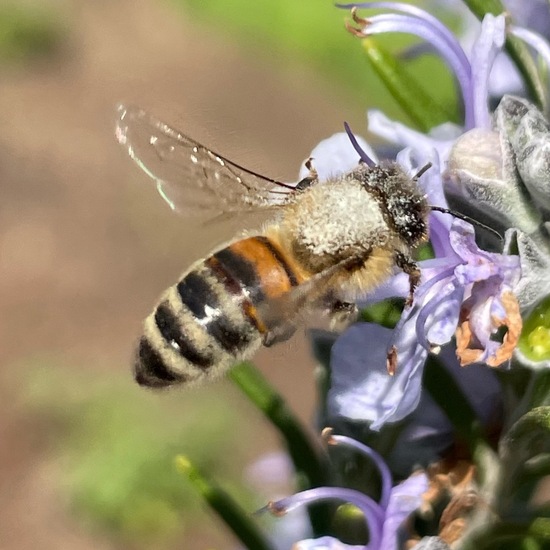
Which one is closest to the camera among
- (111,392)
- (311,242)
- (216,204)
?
(311,242)

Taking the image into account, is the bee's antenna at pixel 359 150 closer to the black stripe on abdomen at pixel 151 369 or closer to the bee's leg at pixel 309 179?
the bee's leg at pixel 309 179

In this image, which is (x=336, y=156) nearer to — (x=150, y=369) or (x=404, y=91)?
(x=404, y=91)

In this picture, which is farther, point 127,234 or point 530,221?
point 127,234

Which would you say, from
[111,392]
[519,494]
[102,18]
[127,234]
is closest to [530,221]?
[519,494]

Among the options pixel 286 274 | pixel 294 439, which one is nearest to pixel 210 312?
pixel 286 274

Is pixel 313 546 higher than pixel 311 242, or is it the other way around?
pixel 311 242

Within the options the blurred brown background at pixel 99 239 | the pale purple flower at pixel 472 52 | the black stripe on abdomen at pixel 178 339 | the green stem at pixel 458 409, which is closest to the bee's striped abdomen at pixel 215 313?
the black stripe on abdomen at pixel 178 339

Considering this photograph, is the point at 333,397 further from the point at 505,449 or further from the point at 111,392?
the point at 111,392
